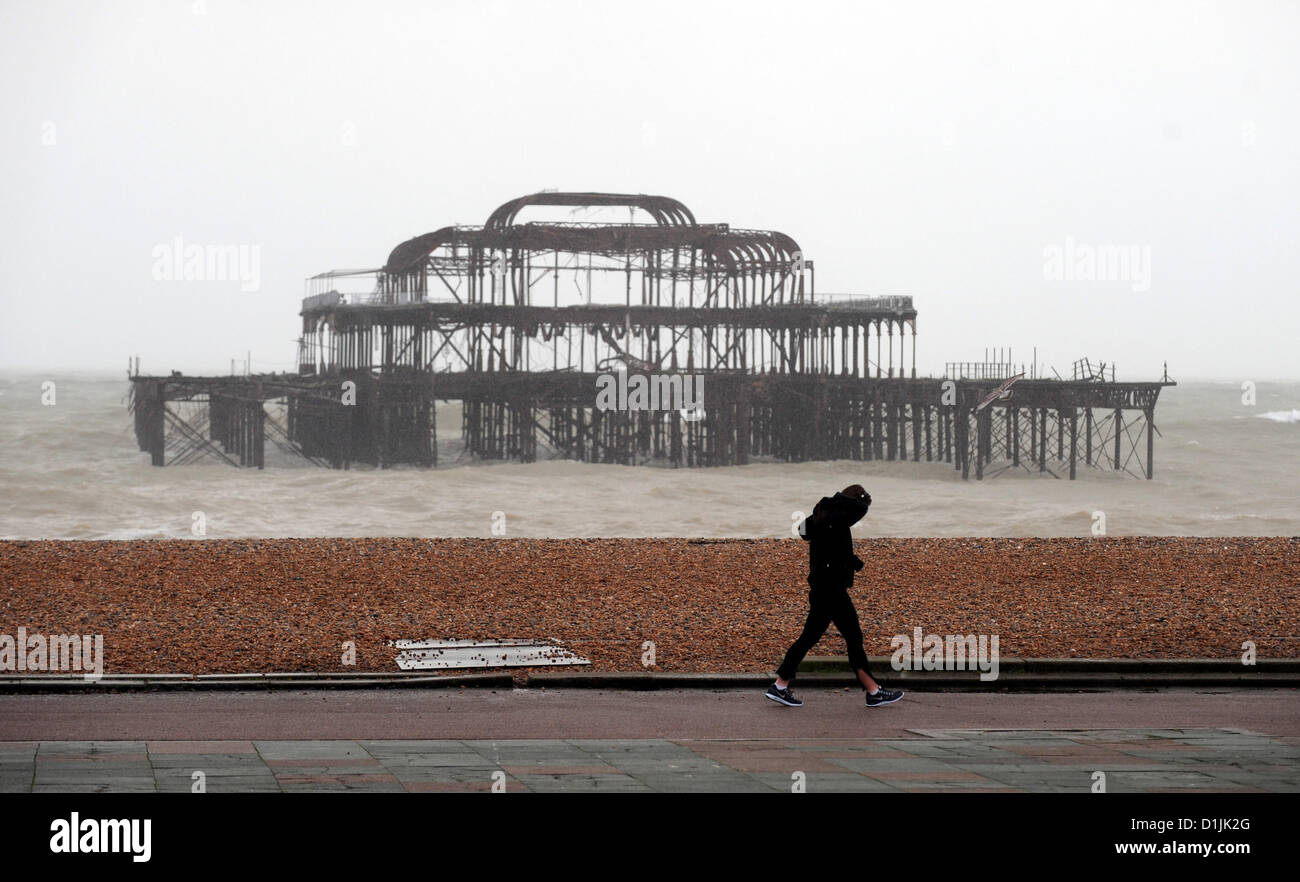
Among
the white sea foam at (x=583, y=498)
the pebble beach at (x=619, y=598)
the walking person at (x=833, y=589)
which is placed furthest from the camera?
the white sea foam at (x=583, y=498)

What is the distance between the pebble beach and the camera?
12.3 m

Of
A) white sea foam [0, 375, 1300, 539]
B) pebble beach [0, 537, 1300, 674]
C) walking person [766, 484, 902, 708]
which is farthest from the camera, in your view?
white sea foam [0, 375, 1300, 539]

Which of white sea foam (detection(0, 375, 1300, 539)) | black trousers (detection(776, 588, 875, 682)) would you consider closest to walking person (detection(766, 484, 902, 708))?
black trousers (detection(776, 588, 875, 682))

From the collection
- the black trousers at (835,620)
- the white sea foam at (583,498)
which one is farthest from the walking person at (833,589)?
the white sea foam at (583,498)

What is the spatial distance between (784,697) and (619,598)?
533cm

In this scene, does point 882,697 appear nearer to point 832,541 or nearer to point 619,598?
point 832,541

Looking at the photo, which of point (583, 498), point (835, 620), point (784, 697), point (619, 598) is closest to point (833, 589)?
point (835, 620)

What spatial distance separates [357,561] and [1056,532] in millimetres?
22660

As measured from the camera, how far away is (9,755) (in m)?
7.55

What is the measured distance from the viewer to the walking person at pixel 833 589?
9.88m

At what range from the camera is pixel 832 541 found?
392 inches

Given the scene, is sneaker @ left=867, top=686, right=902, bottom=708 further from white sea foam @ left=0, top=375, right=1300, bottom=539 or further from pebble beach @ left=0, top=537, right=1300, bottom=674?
white sea foam @ left=0, top=375, right=1300, bottom=539

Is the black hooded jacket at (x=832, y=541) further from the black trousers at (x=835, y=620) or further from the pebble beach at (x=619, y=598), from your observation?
the pebble beach at (x=619, y=598)
